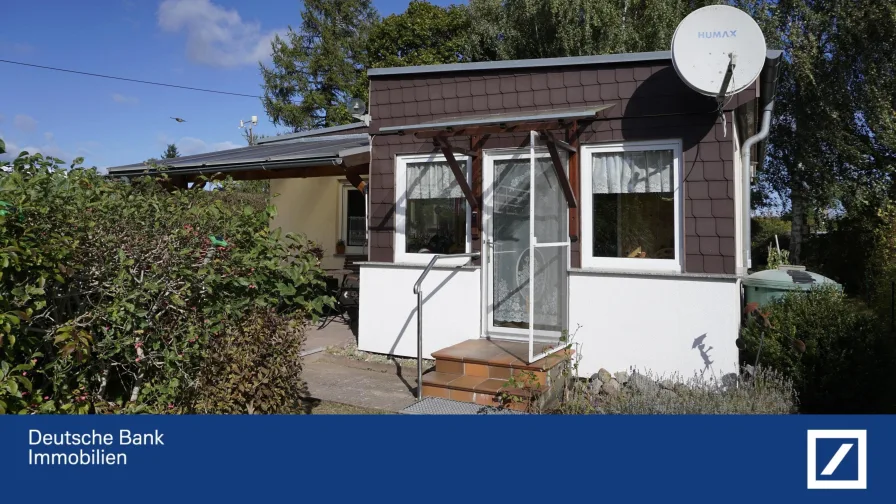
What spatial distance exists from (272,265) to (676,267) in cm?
397

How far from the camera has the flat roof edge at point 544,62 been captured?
20.5ft

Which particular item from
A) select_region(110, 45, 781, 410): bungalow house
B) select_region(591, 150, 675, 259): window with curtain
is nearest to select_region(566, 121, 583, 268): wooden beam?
select_region(110, 45, 781, 410): bungalow house

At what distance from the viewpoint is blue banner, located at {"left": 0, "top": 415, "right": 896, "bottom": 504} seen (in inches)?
124

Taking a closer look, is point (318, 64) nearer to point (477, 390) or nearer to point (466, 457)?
Answer: point (477, 390)

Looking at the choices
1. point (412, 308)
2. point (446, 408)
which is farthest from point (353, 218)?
point (446, 408)

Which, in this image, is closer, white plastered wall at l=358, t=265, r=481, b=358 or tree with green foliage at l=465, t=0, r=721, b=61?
white plastered wall at l=358, t=265, r=481, b=358

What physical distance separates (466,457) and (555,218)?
11.9 ft

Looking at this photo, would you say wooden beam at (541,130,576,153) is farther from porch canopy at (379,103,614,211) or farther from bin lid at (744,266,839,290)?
bin lid at (744,266,839,290)

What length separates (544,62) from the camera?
22.0ft

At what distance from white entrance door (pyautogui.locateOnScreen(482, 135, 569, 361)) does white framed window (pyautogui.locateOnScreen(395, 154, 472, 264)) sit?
399mm

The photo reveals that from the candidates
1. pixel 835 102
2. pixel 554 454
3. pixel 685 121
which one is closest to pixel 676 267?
pixel 685 121

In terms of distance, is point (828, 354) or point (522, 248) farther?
point (522, 248)

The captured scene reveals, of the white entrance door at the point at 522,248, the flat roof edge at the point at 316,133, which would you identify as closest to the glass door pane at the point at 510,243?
the white entrance door at the point at 522,248

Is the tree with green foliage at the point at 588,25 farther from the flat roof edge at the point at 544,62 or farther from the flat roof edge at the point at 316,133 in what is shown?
the flat roof edge at the point at 544,62
